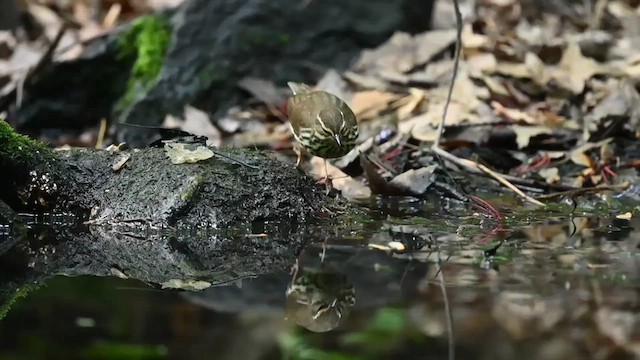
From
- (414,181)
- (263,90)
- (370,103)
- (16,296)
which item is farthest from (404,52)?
(16,296)

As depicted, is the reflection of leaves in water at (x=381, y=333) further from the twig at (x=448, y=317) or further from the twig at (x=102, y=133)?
the twig at (x=102, y=133)

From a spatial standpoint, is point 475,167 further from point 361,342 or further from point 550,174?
point 361,342

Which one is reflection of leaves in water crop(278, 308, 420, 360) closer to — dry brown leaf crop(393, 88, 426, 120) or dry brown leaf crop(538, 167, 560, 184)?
dry brown leaf crop(538, 167, 560, 184)

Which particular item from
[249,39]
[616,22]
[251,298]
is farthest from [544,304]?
[616,22]

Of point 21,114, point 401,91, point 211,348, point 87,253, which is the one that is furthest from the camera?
point 21,114

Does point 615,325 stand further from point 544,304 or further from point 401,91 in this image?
point 401,91

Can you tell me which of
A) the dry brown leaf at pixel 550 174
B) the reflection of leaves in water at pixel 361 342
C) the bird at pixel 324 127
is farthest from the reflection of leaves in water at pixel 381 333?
the dry brown leaf at pixel 550 174

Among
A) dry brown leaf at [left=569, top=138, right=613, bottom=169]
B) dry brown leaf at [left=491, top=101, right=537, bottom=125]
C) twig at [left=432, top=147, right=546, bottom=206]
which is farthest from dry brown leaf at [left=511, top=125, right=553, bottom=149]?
twig at [left=432, top=147, right=546, bottom=206]
